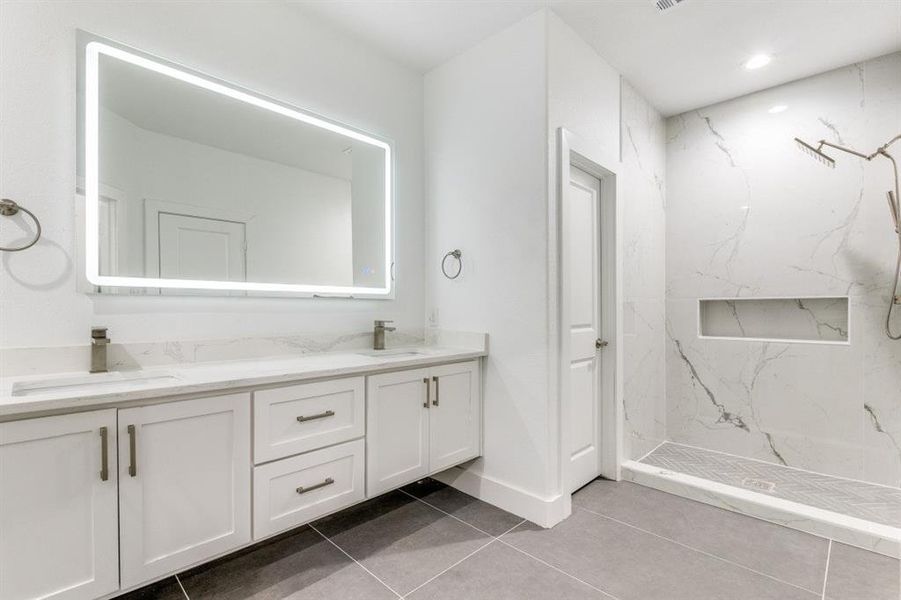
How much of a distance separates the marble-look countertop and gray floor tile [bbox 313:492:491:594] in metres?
0.83

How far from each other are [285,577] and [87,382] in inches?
42.9

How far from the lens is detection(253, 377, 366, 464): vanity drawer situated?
1.61 metres

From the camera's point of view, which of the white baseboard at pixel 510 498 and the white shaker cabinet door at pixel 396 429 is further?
the white baseboard at pixel 510 498

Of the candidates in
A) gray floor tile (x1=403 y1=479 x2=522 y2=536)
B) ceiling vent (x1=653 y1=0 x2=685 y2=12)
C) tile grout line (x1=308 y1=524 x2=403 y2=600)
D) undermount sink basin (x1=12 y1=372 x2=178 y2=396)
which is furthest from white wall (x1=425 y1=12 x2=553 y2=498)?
undermount sink basin (x1=12 y1=372 x2=178 y2=396)

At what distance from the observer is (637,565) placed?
6.01ft

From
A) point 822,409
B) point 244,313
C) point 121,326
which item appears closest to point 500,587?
point 244,313

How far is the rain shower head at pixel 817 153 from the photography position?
2.80 meters

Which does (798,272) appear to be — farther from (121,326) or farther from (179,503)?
(121,326)

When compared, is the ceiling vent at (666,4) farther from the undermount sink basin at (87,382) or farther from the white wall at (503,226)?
the undermount sink basin at (87,382)

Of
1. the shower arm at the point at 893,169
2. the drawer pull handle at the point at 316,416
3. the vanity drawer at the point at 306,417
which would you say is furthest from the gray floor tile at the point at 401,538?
the shower arm at the point at 893,169

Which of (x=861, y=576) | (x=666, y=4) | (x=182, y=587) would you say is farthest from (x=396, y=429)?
(x=666, y=4)

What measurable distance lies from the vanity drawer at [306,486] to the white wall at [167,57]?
71cm

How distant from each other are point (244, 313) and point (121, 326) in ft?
1.57

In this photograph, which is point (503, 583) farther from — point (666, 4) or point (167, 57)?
point (666, 4)
